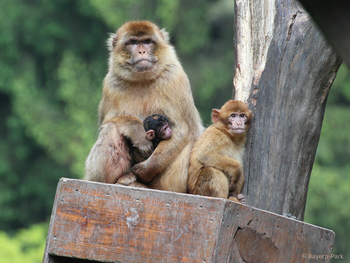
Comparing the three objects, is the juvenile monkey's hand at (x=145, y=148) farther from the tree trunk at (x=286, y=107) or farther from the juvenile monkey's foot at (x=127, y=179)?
the tree trunk at (x=286, y=107)

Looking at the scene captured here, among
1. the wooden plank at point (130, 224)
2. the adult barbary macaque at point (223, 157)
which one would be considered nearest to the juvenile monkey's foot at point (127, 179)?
the adult barbary macaque at point (223, 157)

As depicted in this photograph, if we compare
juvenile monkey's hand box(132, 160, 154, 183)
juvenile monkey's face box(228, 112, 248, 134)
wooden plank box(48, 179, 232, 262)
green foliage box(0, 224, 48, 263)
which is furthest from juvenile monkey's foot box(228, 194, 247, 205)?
green foliage box(0, 224, 48, 263)

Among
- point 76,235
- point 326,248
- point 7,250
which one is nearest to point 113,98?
point 76,235

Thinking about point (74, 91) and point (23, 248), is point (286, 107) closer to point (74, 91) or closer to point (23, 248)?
point (23, 248)

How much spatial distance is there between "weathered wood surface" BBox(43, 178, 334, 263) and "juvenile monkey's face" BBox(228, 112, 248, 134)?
1.09 meters

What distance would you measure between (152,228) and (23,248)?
38.6 ft

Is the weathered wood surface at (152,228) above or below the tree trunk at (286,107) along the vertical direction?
below

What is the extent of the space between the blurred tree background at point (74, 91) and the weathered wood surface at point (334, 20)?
1389 centimetres

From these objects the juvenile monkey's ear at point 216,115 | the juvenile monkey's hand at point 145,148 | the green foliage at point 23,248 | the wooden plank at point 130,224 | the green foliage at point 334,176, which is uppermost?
the green foliage at point 334,176

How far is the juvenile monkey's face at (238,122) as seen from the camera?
15.0ft

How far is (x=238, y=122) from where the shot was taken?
4566 mm

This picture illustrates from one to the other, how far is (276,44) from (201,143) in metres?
1.21

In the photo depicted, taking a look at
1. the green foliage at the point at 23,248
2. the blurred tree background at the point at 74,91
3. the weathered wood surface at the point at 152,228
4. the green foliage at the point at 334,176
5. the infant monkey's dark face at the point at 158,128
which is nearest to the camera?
the weathered wood surface at the point at 152,228

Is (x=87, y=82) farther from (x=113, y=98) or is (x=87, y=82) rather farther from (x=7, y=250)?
(x=113, y=98)
